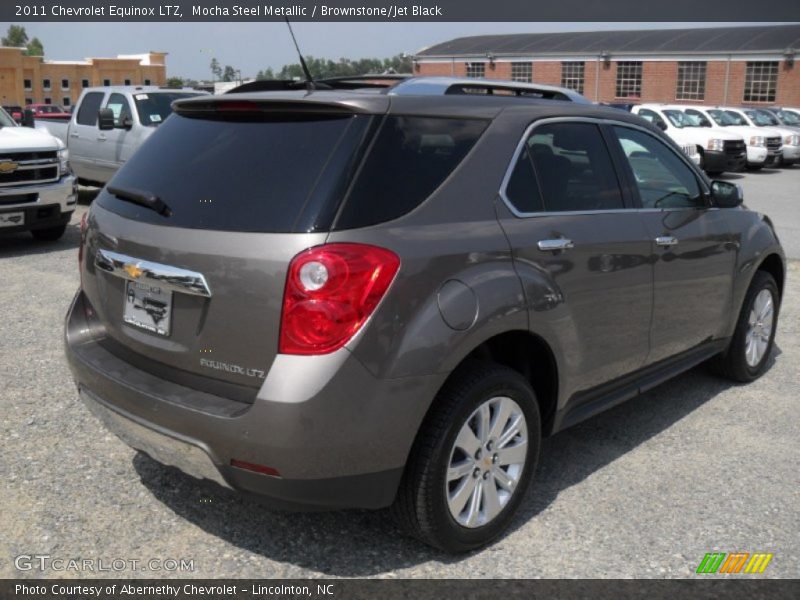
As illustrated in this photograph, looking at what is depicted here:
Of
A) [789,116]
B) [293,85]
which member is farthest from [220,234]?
[789,116]

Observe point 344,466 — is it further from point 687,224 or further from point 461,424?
point 687,224

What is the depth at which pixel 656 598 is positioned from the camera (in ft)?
10.0

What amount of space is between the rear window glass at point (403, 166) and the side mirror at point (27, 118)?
963 cm

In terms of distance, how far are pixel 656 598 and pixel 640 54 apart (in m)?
52.6

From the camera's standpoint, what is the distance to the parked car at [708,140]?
21.7 metres

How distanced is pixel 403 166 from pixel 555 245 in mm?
835

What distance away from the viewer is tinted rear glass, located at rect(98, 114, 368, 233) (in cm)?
290


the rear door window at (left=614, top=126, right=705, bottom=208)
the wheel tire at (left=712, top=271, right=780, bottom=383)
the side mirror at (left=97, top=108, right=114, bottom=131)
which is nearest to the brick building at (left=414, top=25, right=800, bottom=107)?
the side mirror at (left=97, top=108, right=114, bottom=131)

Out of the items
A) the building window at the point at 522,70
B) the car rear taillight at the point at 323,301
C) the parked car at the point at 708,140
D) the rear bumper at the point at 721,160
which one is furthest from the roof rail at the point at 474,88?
the building window at the point at 522,70

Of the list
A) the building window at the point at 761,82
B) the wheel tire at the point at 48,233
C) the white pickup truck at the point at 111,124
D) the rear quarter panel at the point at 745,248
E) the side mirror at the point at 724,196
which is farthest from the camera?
the building window at the point at 761,82

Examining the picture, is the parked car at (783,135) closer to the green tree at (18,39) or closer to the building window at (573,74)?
the building window at (573,74)

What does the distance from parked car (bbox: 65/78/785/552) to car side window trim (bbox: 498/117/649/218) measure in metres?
0.02

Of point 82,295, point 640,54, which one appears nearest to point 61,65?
point 640,54

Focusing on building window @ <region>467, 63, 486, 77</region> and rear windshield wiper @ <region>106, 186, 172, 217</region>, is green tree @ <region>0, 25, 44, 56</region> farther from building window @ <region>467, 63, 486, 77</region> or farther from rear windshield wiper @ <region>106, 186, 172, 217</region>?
rear windshield wiper @ <region>106, 186, 172, 217</region>
